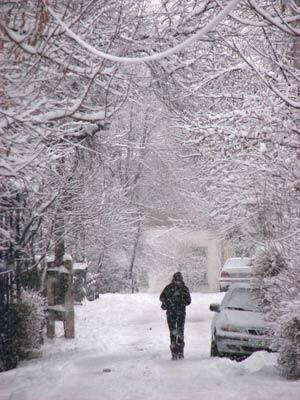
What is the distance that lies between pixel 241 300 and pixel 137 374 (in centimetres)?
376

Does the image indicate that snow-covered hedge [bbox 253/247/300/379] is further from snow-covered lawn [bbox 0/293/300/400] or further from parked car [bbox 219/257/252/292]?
parked car [bbox 219/257/252/292]

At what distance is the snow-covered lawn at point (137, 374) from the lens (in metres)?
9.43

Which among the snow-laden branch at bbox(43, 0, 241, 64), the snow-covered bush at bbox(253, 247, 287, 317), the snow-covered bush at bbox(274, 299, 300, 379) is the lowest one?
the snow-covered bush at bbox(274, 299, 300, 379)

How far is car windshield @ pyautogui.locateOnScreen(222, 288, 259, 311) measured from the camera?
567 inches

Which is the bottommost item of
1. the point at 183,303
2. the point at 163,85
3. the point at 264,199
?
the point at 183,303

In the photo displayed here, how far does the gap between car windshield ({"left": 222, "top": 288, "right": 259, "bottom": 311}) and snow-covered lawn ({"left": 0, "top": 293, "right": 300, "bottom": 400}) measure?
4.12 feet

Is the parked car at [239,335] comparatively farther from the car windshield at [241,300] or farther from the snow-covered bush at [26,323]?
the snow-covered bush at [26,323]

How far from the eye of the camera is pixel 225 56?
535 inches

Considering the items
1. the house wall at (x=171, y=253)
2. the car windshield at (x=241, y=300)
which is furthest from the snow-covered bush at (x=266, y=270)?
the house wall at (x=171, y=253)

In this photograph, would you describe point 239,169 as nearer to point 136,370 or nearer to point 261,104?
point 261,104

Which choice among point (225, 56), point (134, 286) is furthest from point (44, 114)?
point (134, 286)

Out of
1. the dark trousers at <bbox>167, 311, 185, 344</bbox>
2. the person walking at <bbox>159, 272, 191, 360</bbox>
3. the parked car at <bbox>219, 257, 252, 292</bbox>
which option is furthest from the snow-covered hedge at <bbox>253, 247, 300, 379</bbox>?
Result: the parked car at <bbox>219, 257, 252, 292</bbox>

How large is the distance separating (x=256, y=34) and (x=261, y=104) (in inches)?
65.2

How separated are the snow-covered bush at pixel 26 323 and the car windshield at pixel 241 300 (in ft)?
12.2
